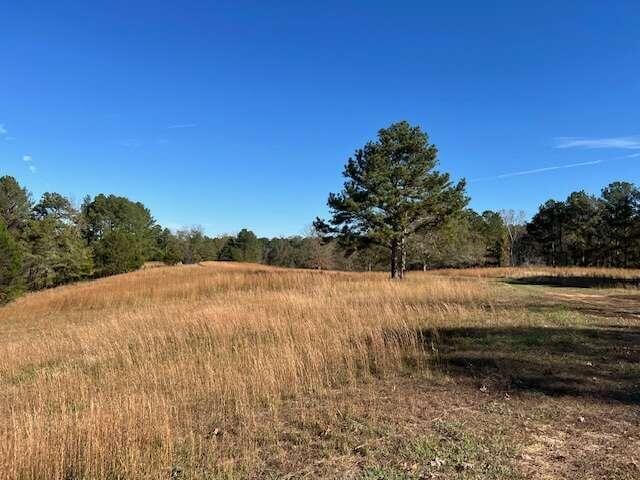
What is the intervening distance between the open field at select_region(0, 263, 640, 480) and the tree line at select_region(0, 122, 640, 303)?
38.0 ft

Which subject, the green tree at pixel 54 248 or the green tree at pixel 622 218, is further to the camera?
the green tree at pixel 622 218

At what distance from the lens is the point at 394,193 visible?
21.0 meters

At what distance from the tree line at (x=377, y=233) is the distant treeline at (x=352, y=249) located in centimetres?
12

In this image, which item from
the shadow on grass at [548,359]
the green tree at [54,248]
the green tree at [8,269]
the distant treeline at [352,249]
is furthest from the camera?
the green tree at [54,248]

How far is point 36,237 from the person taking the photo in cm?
4225

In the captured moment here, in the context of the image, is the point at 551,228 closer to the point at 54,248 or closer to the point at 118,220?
the point at 54,248

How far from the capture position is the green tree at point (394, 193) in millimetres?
20875

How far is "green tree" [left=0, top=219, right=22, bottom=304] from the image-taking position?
21453 millimetres

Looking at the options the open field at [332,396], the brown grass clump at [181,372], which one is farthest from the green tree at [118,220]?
the open field at [332,396]

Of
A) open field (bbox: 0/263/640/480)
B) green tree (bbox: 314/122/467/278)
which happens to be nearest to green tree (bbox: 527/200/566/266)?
green tree (bbox: 314/122/467/278)

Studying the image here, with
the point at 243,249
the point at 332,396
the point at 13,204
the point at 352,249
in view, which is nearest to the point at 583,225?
the point at 352,249

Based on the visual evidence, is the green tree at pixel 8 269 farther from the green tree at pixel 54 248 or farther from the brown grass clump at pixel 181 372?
the green tree at pixel 54 248

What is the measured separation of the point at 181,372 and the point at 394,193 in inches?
637

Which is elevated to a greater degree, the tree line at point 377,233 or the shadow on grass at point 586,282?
the tree line at point 377,233
